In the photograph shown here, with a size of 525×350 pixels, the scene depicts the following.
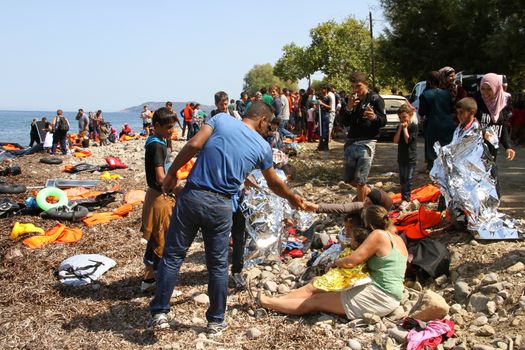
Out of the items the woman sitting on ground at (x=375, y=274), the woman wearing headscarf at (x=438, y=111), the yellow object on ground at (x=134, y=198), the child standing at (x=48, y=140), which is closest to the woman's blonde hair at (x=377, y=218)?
the woman sitting on ground at (x=375, y=274)

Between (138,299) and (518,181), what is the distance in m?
6.71

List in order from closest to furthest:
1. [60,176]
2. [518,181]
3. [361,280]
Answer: [361,280], [518,181], [60,176]

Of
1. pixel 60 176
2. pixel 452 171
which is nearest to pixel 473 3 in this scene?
pixel 60 176

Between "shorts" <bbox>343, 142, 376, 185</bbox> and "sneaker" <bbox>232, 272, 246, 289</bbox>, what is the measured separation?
6.19 feet

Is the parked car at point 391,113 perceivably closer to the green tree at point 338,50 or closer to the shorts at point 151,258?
the shorts at point 151,258

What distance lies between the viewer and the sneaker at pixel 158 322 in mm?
4184

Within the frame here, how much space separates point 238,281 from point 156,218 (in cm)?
106

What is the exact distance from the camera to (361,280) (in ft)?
14.2

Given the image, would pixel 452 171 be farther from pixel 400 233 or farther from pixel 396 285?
pixel 396 285

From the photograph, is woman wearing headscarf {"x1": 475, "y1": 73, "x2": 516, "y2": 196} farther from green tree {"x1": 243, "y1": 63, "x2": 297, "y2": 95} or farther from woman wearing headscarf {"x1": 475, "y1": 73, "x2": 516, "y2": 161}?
green tree {"x1": 243, "y1": 63, "x2": 297, "y2": 95}

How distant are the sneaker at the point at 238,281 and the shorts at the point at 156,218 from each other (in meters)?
0.84

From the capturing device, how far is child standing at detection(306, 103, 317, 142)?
16.8m

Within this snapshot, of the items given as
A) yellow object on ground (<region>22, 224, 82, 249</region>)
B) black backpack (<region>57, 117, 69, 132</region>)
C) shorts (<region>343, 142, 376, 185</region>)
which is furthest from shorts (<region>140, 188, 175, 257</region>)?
black backpack (<region>57, 117, 69, 132</region>)

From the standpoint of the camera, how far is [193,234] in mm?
4082
